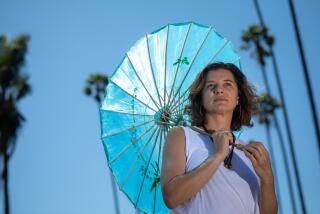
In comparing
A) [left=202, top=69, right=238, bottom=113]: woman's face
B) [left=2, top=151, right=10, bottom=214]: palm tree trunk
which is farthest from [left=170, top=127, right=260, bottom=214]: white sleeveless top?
[left=2, top=151, right=10, bottom=214]: palm tree trunk

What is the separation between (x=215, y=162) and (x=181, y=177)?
9.0 inches

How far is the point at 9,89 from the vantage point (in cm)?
2530

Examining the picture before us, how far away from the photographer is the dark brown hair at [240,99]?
12.1ft

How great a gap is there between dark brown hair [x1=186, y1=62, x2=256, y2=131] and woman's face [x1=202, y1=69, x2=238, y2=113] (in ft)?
0.22

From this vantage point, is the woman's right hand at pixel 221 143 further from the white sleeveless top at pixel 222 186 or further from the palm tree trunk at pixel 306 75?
the palm tree trunk at pixel 306 75

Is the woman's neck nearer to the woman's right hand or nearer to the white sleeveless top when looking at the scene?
the white sleeveless top

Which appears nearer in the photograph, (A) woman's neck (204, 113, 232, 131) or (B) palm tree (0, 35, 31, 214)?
(A) woman's neck (204, 113, 232, 131)

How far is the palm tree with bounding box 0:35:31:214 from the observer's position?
77.8 feet

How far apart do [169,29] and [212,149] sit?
2.17 m

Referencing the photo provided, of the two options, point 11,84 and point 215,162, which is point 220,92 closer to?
point 215,162

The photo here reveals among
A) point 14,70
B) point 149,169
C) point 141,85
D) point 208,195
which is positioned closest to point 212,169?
point 208,195

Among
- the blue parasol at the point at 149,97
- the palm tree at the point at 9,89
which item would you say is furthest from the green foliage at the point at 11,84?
the blue parasol at the point at 149,97

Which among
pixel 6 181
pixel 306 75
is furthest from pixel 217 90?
pixel 6 181

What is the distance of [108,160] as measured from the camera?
15.8 ft
